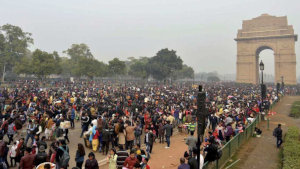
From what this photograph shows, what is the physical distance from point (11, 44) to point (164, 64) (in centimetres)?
3939

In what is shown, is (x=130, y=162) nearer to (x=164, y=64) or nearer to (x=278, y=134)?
(x=278, y=134)

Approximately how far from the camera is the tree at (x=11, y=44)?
4450cm

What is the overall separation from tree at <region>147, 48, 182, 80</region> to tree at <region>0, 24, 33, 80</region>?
3296 centimetres

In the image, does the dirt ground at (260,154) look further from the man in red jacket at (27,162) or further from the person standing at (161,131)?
the man in red jacket at (27,162)

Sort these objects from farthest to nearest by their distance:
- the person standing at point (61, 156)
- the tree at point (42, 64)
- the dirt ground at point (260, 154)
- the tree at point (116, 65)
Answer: the tree at point (116, 65)
the tree at point (42, 64)
the dirt ground at point (260, 154)
the person standing at point (61, 156)

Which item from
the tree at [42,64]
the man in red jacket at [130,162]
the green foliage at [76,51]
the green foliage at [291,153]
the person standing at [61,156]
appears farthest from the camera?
the green foliage at [76,51]

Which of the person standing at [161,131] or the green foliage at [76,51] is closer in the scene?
the person standing at [161,131]

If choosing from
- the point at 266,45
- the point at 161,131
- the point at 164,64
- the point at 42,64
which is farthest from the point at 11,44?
the point at 266,45

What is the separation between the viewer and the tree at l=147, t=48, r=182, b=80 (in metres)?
59.8

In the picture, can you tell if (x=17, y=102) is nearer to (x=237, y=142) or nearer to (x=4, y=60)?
(x=237, y=142)

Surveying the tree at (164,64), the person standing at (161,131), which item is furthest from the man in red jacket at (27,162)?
the tree at (164,64)

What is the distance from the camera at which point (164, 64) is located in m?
62.0

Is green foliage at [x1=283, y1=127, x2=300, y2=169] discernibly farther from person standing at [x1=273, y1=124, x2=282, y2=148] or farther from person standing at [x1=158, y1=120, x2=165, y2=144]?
person standing at [x1=158, y1=120, x2=165, y2=144]

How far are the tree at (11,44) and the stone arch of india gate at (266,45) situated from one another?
59.6 meters
